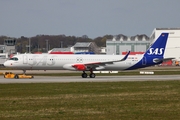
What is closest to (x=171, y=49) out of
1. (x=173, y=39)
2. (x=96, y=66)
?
(x=173, y=39)

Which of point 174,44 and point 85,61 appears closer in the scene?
point 85,61

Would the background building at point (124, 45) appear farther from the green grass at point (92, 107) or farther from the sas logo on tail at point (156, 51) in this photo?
the green grass at point (92, 107)

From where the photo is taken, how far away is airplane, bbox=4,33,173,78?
51750 mm

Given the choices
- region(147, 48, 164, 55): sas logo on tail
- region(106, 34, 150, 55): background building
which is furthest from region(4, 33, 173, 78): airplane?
region(106, 34, 150, 55): background building

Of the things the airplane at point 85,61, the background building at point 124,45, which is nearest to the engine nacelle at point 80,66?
the airplane at point 85,61

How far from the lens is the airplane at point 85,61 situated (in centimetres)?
5175

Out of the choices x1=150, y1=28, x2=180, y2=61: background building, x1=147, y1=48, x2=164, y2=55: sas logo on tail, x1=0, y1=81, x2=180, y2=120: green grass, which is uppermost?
x1=150, y1=28, x2=180, y2=61: background building

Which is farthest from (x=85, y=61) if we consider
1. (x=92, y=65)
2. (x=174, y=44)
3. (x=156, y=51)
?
(x=174, y=44)

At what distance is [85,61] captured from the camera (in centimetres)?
5369

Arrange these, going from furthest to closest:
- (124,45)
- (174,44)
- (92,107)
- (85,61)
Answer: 1. (124,45)
2. (174,44)
3. (85,61)
4. (92,107)

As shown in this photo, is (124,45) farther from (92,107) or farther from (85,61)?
(92,107)

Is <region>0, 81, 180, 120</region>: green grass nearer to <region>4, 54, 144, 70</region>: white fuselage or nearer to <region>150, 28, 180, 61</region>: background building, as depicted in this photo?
<region>4, 54, 144, 70</region>: white fuselage

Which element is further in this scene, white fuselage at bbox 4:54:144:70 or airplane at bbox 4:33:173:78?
airplane at bbox 4:33:173:78

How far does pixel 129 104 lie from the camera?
22.3 m
